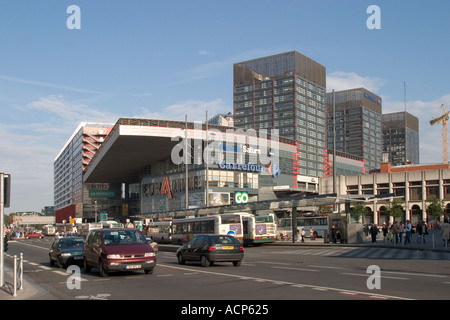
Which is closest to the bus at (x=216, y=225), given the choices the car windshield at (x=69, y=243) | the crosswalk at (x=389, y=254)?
the crosswalk at (x=389, y=254)

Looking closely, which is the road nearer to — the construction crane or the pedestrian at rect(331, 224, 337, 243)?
the pedestrian at rect(331, 224, 337, 243)

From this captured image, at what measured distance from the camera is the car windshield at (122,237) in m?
17.9

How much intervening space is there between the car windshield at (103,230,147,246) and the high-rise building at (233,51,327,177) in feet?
457

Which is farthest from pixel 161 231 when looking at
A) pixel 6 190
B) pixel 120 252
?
pixel 6 190

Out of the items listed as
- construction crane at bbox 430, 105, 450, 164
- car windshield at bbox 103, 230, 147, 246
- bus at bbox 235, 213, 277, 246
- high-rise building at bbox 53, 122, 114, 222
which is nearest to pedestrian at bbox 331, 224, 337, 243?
bus at bbox 235, 213, 277, 246

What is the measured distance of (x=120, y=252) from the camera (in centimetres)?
1722

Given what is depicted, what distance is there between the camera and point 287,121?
160250mm

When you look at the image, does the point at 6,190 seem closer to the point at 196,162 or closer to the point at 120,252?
the point at 120,252

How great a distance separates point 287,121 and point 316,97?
1493cm

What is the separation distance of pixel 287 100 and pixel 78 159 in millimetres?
65198

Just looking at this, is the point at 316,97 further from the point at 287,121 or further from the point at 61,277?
the point at 61,277

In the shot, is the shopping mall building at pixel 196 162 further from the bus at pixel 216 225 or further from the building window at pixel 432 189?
the building window at pixel 432 189

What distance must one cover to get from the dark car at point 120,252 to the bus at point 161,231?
110 feet

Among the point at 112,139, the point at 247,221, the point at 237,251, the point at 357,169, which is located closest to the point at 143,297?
the point at 237,251
